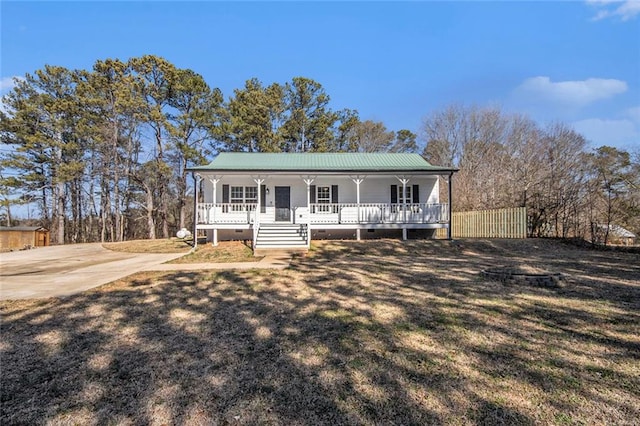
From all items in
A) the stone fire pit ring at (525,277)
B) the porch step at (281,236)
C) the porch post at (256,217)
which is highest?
the porch post at (256,217)

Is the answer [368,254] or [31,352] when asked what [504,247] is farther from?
[31,352]

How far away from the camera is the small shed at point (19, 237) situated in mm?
20328

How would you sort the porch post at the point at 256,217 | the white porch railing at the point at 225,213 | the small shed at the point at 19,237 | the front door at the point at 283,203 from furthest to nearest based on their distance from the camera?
the small shed at the point at 19,237
the front door at the point at 283,203
the white porch railing at the point at 225,213
the porch post at the point at 256,217

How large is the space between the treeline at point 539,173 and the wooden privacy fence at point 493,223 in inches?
30.8

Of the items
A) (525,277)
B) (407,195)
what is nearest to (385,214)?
(407,195)

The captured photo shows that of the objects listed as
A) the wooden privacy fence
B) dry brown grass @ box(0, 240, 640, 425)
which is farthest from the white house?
dry brown grass @ box(0, 240, 640, 425)

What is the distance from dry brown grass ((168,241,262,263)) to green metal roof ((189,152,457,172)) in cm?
387

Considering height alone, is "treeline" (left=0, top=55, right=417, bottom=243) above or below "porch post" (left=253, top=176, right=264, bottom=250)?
above

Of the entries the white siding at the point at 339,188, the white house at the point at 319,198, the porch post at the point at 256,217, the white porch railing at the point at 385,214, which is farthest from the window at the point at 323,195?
the porch post at the point at 256,217

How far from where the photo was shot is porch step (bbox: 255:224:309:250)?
13.5 meters

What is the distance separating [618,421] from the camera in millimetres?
2260

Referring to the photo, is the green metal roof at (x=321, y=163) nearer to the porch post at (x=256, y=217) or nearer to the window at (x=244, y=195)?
the porch post at (x=256, y=217)

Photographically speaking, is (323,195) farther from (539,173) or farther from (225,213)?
(539,173)

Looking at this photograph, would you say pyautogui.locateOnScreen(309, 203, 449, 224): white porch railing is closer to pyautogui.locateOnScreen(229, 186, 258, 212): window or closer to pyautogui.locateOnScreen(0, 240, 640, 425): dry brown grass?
pyautogui.locateOnScreen(229, 186, 258, 212): window
